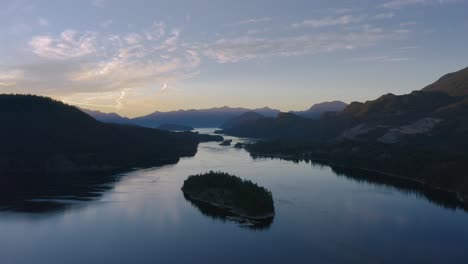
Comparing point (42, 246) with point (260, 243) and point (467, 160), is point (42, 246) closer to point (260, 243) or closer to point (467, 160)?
point (260, 243)

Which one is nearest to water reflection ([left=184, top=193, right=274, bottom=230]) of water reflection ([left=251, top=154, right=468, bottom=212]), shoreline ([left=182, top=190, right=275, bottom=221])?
shoreline ([left=182, top=190, right=275, bottom=221])

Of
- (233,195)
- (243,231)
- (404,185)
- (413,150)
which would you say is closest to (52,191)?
(233,195)

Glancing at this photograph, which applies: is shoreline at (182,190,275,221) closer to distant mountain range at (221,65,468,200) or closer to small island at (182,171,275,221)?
small island at (182,171,275,221)

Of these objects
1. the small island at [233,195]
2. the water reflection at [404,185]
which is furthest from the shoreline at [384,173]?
the small island at [233,195]

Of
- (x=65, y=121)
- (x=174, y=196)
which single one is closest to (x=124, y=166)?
(x=65, y=121)

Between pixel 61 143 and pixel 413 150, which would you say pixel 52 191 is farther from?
pixel 413 150

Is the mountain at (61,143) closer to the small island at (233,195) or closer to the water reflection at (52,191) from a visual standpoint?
the water reflection at (52,191)

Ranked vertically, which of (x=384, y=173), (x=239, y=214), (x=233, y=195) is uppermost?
(x=233, y=195)

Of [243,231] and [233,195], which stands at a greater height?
[233,195]
